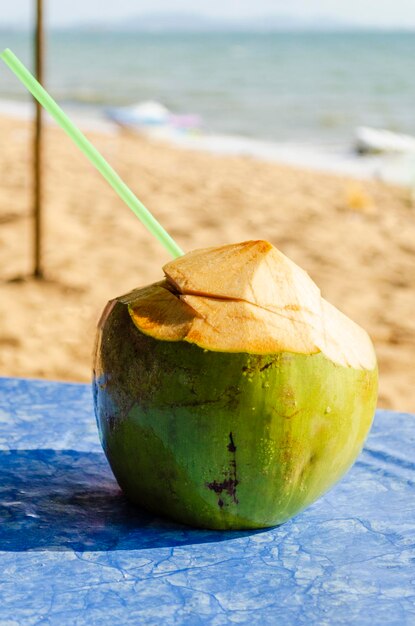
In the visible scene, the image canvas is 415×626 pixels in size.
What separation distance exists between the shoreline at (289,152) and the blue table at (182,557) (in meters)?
5.79

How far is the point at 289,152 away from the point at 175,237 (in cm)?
498

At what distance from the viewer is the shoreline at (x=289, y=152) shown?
24.8 ft

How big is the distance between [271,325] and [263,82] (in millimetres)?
19217

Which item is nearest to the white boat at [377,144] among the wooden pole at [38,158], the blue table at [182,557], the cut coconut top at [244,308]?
the wooden pole at [38,158]

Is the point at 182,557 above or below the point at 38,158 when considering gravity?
above

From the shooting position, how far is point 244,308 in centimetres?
100

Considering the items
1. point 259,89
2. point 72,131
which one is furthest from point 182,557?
point 259,89

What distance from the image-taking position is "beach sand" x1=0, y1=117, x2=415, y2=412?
3170 millimetres

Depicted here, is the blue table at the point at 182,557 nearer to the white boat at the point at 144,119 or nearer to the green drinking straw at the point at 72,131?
the green drinking straw at the point at 72,131

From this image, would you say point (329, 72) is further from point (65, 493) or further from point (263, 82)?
point (65, 493)

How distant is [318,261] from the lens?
4281 millimetres

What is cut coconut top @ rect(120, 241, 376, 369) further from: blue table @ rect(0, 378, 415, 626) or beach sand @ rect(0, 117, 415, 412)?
beach sand @ rect(0, 117, 415, 412)

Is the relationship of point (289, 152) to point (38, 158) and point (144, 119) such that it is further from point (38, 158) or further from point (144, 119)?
point (38, 158)

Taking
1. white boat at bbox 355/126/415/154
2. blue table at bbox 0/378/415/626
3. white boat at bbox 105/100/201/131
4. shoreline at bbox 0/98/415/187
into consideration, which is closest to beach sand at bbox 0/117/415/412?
shoreline at bbox 0/98/415/187
